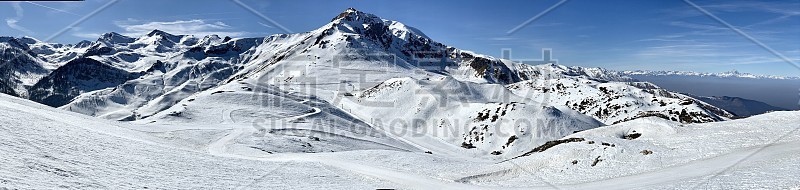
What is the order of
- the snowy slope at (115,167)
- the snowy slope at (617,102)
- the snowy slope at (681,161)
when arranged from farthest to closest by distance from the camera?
the snowy slope at (617,102)
the snowy slope at (681,161)
the snowy slope at (115,167)

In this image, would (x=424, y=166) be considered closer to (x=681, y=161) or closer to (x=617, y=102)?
(x=681, y=161)

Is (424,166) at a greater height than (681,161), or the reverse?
(681,161)

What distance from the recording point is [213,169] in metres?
22.1

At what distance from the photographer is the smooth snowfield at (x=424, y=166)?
54.4 feet

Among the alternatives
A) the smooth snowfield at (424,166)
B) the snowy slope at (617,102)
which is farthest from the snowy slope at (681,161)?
the snowy slope at (617,102)

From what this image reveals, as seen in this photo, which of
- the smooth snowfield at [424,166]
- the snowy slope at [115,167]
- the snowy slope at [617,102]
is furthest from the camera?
the snowy slope at [617,102]

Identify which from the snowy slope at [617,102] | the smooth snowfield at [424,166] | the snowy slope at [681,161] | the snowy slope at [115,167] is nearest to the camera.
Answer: the snowy slope at [115,167]

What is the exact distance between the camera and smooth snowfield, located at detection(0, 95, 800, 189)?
54.4 feet

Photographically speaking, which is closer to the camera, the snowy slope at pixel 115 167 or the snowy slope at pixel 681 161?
the snowy slope at pixel 115 167

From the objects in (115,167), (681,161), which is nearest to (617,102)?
(681,161)

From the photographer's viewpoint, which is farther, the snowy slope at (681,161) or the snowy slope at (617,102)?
the snowy slope at (617,102)

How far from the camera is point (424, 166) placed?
32.4 metres

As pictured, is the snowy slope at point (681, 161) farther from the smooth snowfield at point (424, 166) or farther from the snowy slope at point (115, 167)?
the snowy slope at point (115, 167)

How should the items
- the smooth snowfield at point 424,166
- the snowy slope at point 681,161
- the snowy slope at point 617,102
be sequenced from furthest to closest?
the snowy slope at point 617,102 < the snowy slope at point 681,161 < the smooth snowfield at point 424,166
